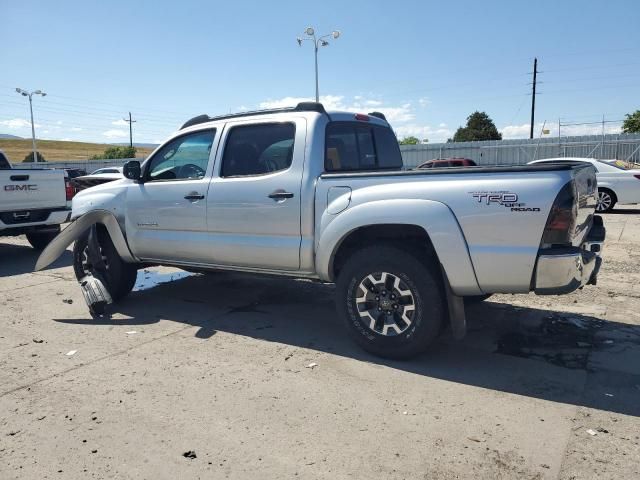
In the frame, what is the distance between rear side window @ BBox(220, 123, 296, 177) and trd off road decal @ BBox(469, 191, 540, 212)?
5.82 feet

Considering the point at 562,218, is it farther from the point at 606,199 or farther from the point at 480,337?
the point at 606,199

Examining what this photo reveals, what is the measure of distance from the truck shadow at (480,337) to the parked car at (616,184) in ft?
32.5

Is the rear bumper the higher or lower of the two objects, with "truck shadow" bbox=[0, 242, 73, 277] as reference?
higher

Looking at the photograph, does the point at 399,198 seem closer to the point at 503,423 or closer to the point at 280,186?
the point at 280,186

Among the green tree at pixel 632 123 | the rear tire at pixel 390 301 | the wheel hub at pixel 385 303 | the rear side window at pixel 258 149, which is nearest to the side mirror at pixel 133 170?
the rear side window at pixel 258 149

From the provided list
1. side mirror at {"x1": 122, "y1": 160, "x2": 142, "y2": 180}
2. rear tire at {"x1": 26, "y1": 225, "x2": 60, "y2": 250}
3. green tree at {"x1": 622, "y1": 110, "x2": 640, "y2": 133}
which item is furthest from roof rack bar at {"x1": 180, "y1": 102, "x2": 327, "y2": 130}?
green tree at {"x1": 622, "y1": 110, "x2": 640, "y2": 133}

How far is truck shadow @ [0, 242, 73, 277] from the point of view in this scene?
8.44 metres

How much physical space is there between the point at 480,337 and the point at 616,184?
11136mm

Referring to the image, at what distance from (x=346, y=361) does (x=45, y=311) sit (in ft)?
12.3

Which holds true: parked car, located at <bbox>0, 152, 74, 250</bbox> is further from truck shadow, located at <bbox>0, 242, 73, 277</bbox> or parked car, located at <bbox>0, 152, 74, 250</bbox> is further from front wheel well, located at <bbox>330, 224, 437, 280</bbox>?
front wheel well, located at <bbox>330, 224, 437, 280</bbox>

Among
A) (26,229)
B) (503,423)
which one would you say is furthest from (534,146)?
(503,423)

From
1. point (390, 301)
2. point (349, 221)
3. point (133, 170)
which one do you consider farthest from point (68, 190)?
point (390, 301)

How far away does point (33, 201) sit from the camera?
9164 mm

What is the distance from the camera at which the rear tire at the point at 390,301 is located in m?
3.99
